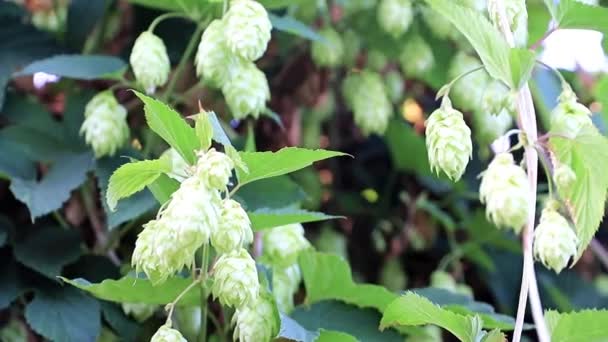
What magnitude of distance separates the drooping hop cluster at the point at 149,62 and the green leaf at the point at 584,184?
420 mm

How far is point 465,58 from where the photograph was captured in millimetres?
1364

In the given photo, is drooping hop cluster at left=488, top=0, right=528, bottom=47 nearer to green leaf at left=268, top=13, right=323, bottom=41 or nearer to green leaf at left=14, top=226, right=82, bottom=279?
green leaf at left=268, top=13, right=323, bottom=41

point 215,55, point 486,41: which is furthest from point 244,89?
point 486,41

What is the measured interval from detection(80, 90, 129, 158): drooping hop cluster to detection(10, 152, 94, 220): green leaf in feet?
0.15

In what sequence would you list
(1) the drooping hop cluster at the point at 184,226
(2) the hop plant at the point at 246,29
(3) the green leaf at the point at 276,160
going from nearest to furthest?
1. (1) the drooping hop cluster at the point at 184,226
2. (3) the green leaf at the point at 276,160
3. (2) the hop plant at the point at 246,29

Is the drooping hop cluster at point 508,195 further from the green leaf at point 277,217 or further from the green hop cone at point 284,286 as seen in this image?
the green hop cone at point 284,286

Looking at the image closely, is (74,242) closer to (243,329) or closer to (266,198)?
(266,198)

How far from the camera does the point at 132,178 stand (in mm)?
805

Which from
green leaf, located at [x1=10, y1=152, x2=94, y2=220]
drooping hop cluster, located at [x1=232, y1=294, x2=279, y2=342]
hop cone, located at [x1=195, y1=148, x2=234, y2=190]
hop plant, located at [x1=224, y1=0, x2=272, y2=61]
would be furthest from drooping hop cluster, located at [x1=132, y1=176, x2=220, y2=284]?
green leaf, located at [x1=10, y1=152, x2=94, y2=220]

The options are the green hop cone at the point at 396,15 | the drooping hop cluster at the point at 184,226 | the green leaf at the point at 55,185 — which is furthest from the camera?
the green hop cone at the point at 396,15

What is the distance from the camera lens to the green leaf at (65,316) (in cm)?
100

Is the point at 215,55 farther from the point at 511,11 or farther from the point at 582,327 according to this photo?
the point at 582,327

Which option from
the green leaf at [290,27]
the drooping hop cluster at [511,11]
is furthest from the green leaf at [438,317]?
the green leaf at [290,27]

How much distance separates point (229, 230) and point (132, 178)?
0.39ft
